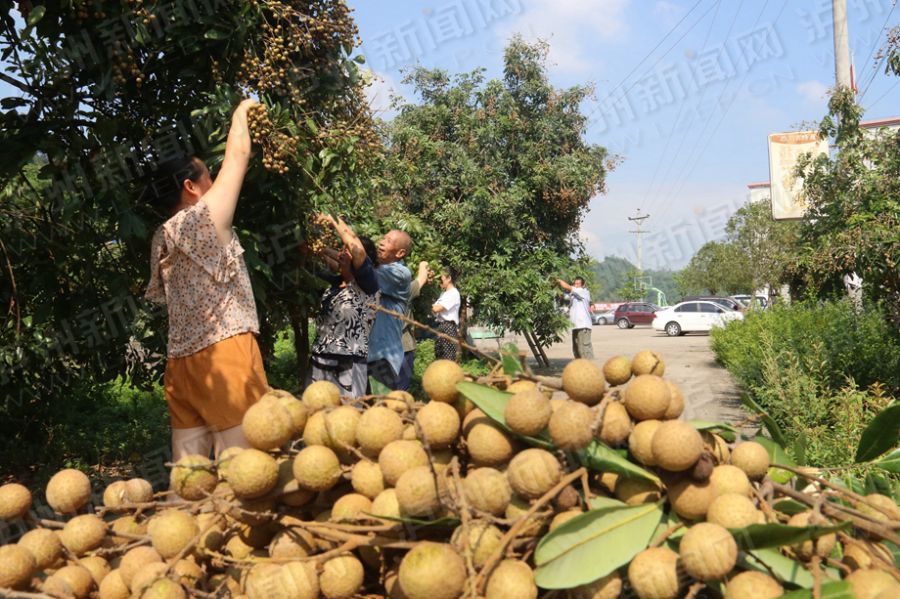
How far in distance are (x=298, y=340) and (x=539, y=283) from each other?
5.41 m

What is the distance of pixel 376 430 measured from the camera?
128cm

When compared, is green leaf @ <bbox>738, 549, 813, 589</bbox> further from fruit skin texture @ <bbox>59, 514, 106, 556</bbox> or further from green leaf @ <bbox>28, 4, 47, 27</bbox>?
green leaf @ <bbox>28, 4, 47, 27</bbox>

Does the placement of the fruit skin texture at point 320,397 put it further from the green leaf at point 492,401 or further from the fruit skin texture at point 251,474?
the green leaf at point 492,401

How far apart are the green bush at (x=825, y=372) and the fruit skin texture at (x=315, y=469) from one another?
12.0 feet

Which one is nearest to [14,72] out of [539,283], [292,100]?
[292,100]

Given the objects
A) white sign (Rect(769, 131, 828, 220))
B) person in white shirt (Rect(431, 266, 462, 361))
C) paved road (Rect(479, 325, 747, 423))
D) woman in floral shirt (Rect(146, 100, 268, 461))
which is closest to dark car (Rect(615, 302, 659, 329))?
paved road (Rect(479, 325, 747, 423))

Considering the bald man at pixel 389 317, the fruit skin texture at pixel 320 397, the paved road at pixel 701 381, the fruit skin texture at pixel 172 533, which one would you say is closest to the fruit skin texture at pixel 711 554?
the fruit skin texture at pixel 320 397

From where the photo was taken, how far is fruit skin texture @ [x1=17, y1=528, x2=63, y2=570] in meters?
1.32

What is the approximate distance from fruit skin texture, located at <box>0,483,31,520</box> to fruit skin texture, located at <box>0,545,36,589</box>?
154mm

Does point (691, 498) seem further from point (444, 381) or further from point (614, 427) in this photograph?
point (444, 381)

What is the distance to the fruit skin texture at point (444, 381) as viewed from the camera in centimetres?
136

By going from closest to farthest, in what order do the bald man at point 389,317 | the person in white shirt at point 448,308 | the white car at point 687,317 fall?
the bald man at point 389,317 < the person in white shirt at point 448,308 < the white car at point 687,317

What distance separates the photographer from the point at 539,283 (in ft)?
34.6

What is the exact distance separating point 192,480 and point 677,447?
933mm
